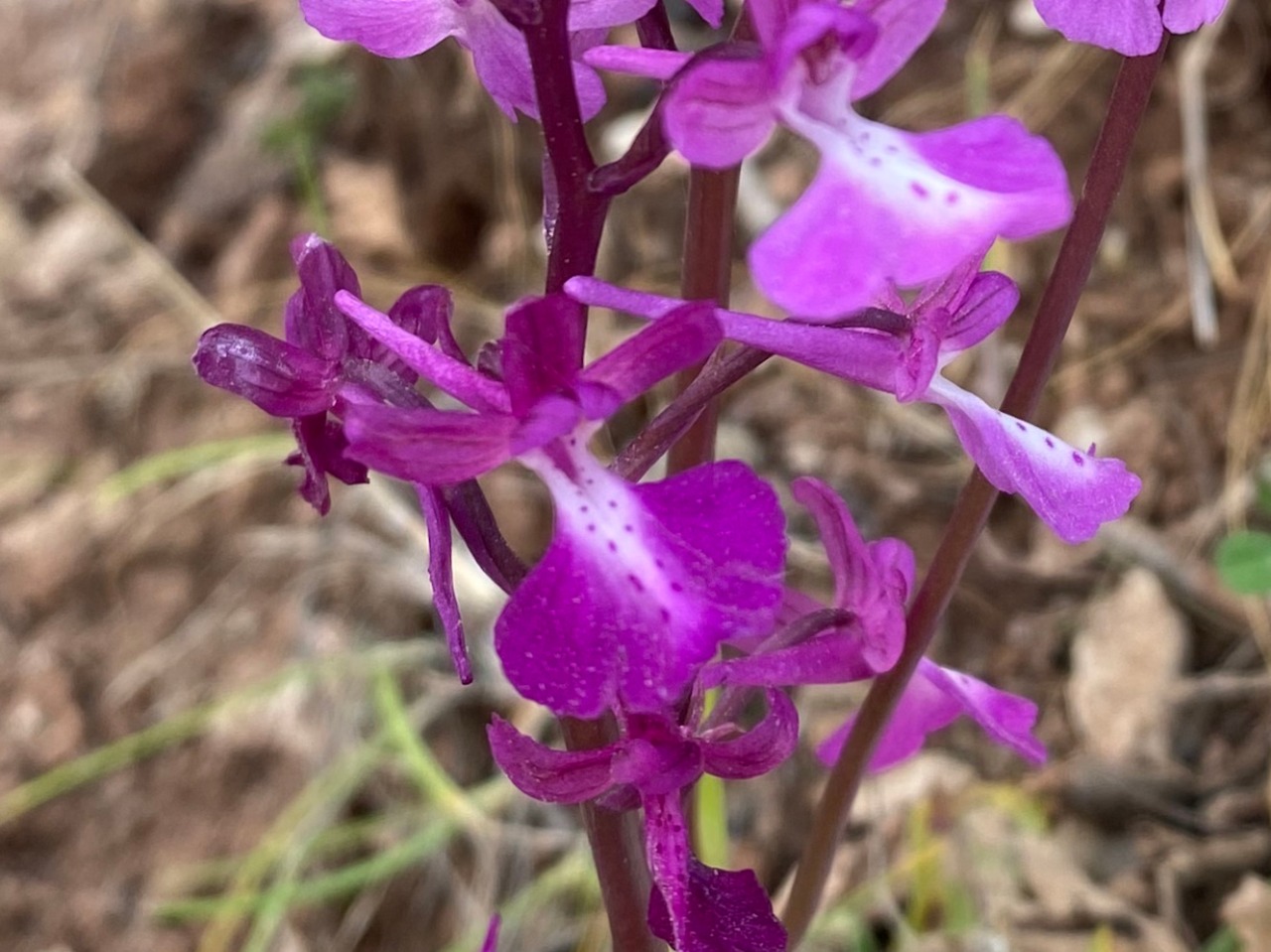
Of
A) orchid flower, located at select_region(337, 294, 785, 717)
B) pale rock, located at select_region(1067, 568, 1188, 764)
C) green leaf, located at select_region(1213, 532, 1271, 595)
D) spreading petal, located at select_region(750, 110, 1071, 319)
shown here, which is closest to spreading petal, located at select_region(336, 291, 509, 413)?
orchid flower, located at select_region(337, 294, 785, 717)

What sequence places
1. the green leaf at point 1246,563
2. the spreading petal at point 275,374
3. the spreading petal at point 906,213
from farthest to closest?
1. the green leaf at point 1246,563
2. the spreading petal at point 275,374
3. the spreading petal at point 906,213

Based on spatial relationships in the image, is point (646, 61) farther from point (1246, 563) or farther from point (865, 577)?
point (1246, 563)

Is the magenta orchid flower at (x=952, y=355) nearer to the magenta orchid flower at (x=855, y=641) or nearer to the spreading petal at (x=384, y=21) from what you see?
the magenta orchid flower at (x=855, y=641)

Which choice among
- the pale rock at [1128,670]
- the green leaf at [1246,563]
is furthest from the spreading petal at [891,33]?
the pale rock at [1128,670]

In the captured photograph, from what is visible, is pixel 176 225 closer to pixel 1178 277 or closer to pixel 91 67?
pixel 91 67

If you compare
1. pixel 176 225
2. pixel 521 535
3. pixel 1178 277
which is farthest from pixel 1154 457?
pixel 176 225

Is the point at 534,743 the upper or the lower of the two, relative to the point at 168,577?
upper
